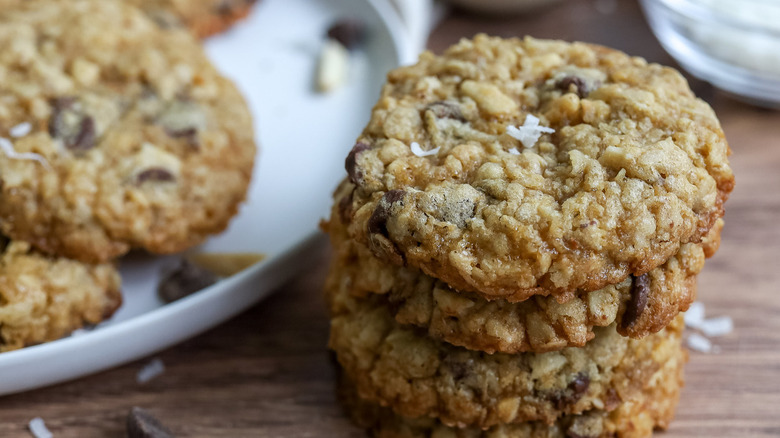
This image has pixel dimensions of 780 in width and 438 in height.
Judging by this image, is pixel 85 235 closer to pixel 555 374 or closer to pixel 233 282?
pixel 233 282

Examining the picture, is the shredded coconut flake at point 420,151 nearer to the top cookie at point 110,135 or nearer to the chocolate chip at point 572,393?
the chocolate chip at point 572,393

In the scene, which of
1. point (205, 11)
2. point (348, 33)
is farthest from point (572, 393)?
point (205, 11)

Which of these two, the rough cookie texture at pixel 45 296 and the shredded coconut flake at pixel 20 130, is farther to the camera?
the shredded coconut flake at pixel 20 130

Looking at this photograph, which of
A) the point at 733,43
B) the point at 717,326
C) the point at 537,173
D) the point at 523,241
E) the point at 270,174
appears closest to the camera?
the point at 523,241

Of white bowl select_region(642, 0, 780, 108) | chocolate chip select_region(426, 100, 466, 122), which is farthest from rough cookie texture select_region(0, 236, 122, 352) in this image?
white bowl select_region(642, 0, 780, 108)

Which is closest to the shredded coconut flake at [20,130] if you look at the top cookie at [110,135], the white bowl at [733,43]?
the top cookie at [110,135]

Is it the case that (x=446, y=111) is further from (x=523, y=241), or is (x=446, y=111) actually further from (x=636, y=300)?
(x=636, y=300)
